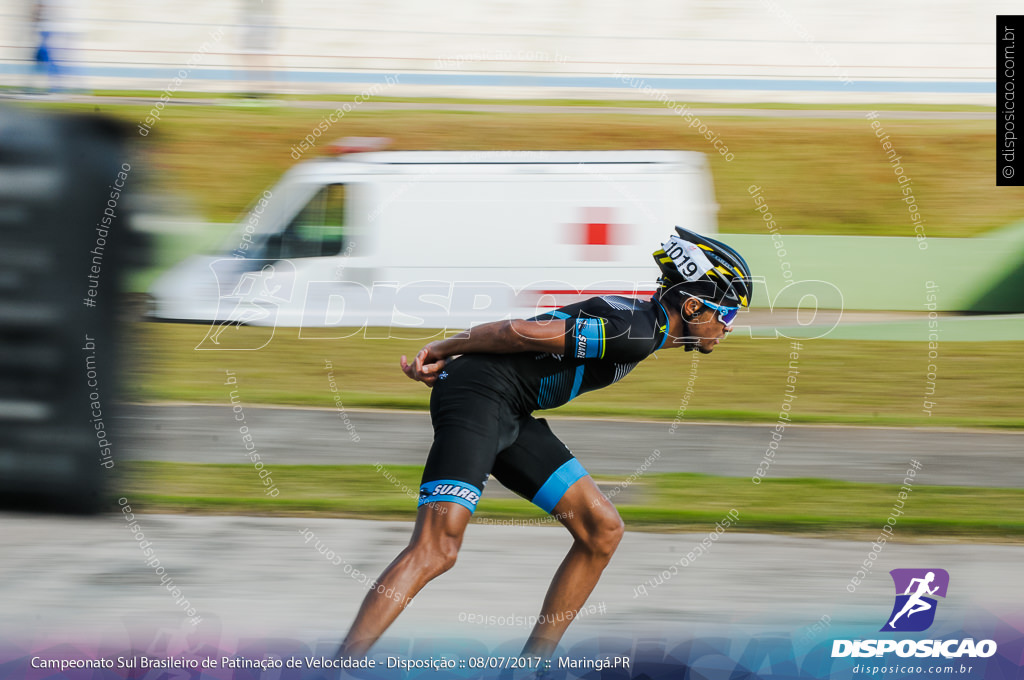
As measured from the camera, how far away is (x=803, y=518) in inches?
202

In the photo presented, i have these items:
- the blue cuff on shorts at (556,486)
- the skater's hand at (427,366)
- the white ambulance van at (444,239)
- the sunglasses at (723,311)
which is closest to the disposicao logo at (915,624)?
the blue cuff on shorts at (556,486)

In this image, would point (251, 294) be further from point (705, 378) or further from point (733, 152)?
point (733, 152)

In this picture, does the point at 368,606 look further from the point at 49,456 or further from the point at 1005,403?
the point at 1005,403

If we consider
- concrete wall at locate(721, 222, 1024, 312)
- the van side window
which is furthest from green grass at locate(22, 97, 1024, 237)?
the van side window

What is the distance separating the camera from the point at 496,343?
10.5 ft

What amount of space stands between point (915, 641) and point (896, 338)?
5954mm

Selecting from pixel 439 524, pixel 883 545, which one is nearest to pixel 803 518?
pixel 883 545

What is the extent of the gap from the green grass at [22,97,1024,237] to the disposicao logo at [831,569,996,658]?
6.78m

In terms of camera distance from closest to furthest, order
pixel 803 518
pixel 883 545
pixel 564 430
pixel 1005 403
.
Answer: pixel 883 545
pixel 803 518
pixel 564 430
pixel 1005 403

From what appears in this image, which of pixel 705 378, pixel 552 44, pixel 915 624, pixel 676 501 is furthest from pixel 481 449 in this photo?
pixel 552 44

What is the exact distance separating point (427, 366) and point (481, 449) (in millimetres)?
361

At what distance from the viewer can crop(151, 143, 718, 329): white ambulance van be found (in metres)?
7.98

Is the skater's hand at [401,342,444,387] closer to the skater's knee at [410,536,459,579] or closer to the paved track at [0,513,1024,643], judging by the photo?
the skater's knee at [410,536,459,579]

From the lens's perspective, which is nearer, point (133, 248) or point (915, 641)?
point (915, 641)
